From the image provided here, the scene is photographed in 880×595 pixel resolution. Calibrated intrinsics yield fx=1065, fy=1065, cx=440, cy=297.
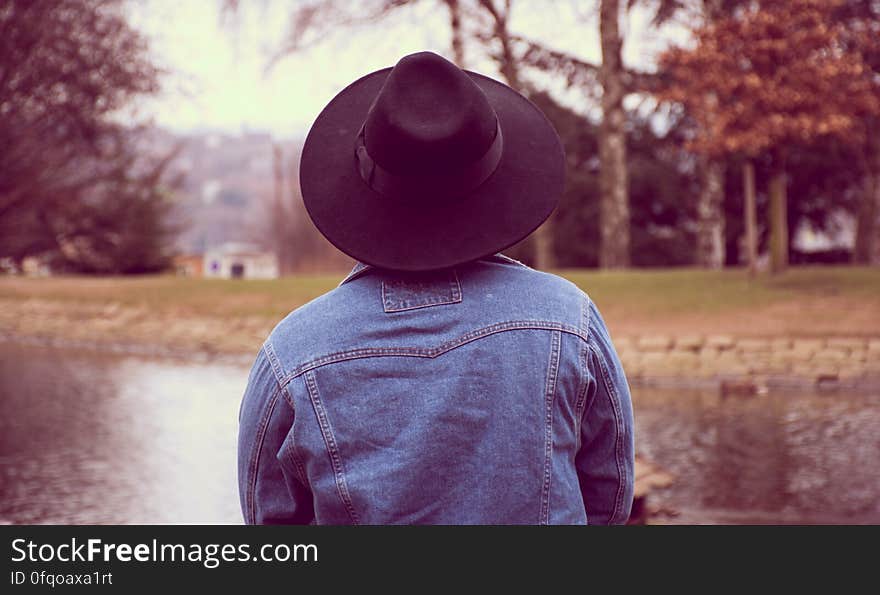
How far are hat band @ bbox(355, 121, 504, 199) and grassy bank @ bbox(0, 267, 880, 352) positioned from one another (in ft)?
38.2

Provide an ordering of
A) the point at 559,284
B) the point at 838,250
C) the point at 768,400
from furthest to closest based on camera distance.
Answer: the point at 838,250, the point at 768,400, the point at 559,284

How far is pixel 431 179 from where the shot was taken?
1739 millimetres

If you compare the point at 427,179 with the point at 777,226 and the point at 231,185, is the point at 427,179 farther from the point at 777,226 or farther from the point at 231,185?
the point at 231,185

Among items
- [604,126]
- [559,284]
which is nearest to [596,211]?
[604,126]

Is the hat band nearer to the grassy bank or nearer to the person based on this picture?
the person

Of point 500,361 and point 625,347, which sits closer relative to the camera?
point 500,361

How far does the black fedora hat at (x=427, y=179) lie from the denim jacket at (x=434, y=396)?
0.06 meters

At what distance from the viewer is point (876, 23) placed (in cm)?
2158

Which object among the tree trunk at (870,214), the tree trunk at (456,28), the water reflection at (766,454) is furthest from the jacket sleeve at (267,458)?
the tree trunk at (870,214)

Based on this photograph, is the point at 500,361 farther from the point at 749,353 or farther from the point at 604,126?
the point at 604,126

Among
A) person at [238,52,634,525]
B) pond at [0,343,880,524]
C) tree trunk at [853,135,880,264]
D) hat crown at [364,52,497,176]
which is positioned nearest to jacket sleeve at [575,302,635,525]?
person at [238,52,634,525]

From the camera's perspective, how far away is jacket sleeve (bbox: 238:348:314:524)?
176cm

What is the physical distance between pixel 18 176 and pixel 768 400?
31.9 ft

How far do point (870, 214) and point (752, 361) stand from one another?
13.5 meters
